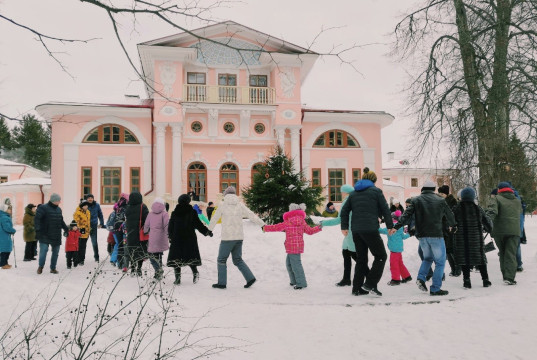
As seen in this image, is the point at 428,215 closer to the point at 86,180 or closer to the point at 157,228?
the point at 157,228

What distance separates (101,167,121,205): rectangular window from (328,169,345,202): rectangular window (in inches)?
430

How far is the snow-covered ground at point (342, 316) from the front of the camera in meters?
4.51

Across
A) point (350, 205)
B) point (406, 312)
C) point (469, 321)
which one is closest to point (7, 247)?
point (350, 205)

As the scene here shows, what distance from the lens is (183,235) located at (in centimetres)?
847

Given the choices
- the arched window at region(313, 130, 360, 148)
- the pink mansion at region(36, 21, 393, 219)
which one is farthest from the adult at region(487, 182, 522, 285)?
the arched window at region(313, 130, 360, 148)

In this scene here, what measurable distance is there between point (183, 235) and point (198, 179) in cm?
1520

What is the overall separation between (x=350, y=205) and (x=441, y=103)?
23.0 ft

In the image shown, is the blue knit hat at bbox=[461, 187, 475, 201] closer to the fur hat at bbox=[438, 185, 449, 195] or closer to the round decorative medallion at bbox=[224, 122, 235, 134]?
the fur hat at bbox=[438, 185, 449, 195]

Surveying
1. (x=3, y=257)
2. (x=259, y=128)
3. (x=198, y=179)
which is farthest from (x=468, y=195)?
(x=198, y=179)

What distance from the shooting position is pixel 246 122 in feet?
77.6

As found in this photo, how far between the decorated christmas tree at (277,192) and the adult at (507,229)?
6.58 meters

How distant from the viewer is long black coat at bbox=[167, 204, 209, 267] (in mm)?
8383

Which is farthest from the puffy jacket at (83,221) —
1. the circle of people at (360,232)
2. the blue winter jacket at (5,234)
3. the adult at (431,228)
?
the adult at (431,228)

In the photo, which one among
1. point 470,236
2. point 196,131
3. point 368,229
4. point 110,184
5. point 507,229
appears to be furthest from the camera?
point 196,131
